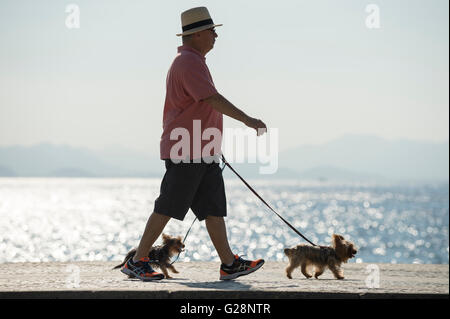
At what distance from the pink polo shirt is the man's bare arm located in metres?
0.08

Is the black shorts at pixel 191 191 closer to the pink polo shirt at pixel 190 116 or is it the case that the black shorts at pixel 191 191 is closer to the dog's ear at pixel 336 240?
the pink polo shirt at pixel 190 116

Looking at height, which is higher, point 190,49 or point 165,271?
point 190,49

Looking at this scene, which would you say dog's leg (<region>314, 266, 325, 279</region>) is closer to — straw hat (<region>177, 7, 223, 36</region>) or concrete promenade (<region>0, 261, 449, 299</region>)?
concrete promenade (<region>0, 261, 449, 299</region>)

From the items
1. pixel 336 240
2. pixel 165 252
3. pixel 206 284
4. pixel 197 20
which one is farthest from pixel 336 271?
pixel 197 20

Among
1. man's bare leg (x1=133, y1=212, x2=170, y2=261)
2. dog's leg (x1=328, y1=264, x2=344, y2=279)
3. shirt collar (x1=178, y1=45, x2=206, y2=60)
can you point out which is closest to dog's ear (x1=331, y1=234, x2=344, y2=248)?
dog's leg (x1=328, y1=264, x2=344, y2=279)

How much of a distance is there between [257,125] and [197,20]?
1.11 m

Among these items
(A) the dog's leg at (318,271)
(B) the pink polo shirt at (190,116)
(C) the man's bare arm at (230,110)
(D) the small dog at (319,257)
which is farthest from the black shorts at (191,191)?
(A) the dog's leg at (318,271)

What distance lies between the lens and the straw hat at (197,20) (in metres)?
6.02

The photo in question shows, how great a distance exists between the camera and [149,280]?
590cm

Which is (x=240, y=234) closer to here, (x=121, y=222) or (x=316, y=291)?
(x=121, y=222)

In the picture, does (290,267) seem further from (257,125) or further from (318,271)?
(257,125)

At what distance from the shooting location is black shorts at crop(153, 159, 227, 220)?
5879mm

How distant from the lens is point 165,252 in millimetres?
6980
